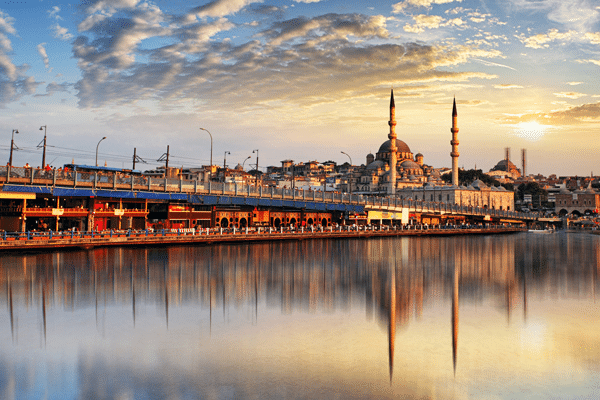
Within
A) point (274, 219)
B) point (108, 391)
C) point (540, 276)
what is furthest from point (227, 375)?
point (274, 219)

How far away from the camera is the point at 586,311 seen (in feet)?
65.0

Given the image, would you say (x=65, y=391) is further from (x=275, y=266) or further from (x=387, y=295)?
(x=275, y=266)

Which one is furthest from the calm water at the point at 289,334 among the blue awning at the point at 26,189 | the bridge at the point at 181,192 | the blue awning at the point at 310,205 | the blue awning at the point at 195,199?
the blue awning at the point at 310,205

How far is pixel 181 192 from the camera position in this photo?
51.2m

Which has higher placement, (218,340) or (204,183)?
(204,183)

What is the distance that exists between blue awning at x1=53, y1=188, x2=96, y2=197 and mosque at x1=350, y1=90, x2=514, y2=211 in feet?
221

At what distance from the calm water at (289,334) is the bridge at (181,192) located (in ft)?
43.6

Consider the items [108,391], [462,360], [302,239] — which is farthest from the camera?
[302,239]

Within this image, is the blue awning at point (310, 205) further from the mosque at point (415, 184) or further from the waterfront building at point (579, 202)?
the waterfront building at point (579, 202)

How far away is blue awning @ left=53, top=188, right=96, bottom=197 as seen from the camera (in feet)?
137

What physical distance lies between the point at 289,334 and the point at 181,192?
3789 centimetres

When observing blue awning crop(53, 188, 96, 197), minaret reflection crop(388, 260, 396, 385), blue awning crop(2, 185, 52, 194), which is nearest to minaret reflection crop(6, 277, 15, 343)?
minaret reflection crop(388, 260, 396, 385)

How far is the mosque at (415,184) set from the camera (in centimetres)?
11200

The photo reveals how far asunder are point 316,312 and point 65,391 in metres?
9.30
